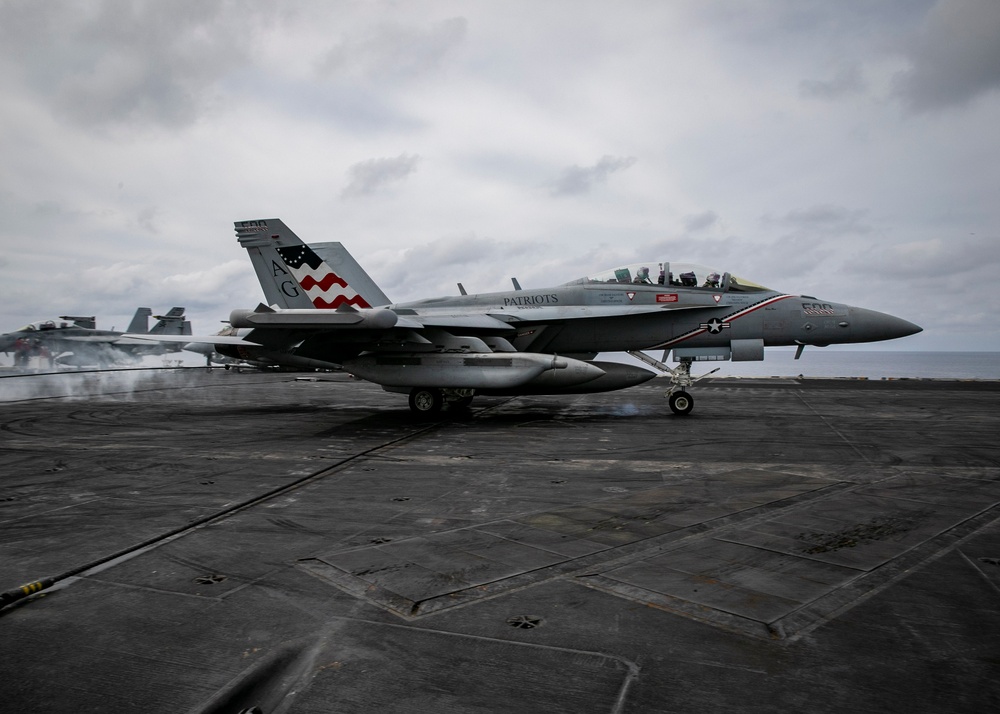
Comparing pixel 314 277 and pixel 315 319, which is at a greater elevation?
pixel 314 277

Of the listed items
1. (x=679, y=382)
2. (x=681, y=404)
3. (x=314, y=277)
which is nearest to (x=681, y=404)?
(x=681, y=404)

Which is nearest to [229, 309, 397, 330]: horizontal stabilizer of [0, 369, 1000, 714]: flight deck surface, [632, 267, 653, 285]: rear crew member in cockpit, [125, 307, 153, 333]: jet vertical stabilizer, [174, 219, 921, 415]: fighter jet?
[174, 219, 921, 415]: fighter jet

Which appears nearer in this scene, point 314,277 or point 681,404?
point 681,404

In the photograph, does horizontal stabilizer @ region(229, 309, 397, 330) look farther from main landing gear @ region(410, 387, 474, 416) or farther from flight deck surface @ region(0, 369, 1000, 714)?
flight deck surface @ region(0, 369, 1000, 714)

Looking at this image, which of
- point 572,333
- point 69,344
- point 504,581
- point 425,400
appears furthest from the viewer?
point 69,344

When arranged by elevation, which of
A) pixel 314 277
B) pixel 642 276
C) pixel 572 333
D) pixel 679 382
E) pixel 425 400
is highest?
pixel 314 277

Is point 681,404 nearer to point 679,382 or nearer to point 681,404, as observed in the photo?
point 681,404

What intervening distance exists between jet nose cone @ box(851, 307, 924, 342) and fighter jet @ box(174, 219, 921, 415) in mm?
21

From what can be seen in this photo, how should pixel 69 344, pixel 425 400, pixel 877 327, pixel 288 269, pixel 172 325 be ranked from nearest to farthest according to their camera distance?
1. pixel 877 327
2. pixel 425 400
3. pixel 288 269
4. pixel 69 344
5. pixel 172 325

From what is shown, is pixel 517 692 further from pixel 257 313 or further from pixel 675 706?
pixel 257 313

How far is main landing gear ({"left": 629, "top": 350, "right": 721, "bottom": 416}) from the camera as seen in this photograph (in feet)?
45.3

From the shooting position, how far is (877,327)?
13227 mm

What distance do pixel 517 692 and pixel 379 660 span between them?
2.20 ft

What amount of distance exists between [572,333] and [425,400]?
3.74m
